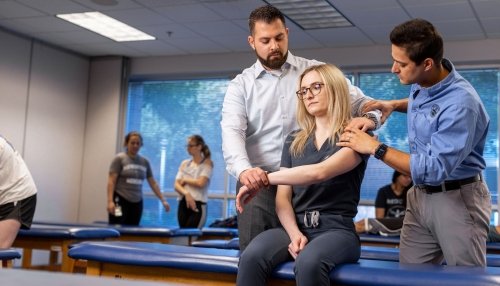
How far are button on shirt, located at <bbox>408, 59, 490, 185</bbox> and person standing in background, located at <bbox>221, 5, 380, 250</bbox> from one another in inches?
8.9

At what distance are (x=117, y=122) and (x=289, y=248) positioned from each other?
626cm

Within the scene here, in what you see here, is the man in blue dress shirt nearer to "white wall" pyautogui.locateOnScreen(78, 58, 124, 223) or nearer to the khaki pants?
the khaki pants

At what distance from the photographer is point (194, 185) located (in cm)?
596

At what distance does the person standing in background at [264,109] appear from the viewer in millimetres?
2326

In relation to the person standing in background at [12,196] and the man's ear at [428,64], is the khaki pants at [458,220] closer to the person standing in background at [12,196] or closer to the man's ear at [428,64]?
the man's ear at [428,64]

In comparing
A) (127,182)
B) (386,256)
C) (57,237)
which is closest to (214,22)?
(127,182)

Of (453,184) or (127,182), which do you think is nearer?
(453,184)

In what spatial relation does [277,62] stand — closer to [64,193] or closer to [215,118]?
[215,118]

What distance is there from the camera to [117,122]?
26.6ft

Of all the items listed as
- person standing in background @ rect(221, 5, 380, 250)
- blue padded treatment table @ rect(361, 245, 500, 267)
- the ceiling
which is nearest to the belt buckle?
person standing in background @ rect(221, 5, 380, 250)

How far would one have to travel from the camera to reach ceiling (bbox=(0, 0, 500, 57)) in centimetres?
569

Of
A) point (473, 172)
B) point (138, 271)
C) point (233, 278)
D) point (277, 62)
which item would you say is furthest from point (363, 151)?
point (138, 271)

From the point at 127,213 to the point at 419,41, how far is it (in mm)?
5013

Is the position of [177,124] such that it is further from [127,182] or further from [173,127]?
[127,182]
